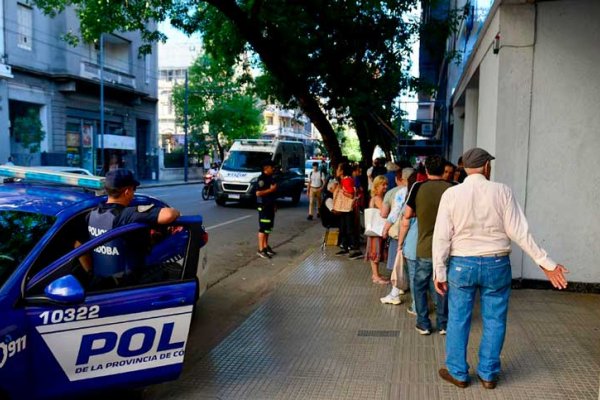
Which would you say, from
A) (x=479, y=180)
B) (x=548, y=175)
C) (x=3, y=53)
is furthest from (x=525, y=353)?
(x=3, y=53)

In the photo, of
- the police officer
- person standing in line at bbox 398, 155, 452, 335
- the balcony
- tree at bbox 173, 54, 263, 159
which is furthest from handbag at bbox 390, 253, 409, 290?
tree at bbox 173, 54, 263, 159

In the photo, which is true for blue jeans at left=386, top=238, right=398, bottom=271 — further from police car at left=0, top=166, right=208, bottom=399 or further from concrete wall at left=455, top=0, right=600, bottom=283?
police car at left=0, top=166, right=208, bottom=399

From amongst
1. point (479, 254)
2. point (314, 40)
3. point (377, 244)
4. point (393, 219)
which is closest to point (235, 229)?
point (314, 40)

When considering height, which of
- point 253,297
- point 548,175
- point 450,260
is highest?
point 548,175

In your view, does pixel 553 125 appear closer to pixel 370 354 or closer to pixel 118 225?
pixel 370 354

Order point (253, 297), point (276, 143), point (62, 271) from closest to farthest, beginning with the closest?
point (62, 271), point (253, 297), point (276, 143)

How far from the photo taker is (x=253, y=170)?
20.0 m

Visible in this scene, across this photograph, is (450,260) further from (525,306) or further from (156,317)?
(525,306)

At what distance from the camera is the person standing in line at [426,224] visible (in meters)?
5.10

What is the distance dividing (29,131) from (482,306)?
1096 inches

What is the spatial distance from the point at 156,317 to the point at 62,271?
2.15ft

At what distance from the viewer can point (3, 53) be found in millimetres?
26734

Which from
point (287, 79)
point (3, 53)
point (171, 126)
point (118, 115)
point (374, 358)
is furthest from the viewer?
point (171, 126)

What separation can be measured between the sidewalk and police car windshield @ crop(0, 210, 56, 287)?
4.83 feet
